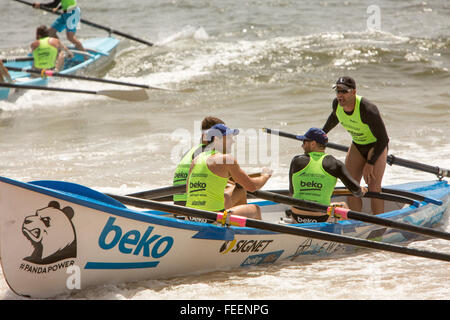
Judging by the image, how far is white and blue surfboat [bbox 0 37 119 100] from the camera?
13828 mm

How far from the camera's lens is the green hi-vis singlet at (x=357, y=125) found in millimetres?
6250

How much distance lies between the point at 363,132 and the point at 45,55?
374 inches

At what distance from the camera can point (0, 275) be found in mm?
5301

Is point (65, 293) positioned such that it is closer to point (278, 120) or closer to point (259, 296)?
point (259, 296)

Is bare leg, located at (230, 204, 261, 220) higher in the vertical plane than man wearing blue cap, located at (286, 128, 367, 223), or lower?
lower

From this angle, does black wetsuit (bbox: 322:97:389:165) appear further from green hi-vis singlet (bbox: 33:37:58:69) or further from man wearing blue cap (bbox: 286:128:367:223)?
green hi-vis singlet (bbox: 33:37:58:69)

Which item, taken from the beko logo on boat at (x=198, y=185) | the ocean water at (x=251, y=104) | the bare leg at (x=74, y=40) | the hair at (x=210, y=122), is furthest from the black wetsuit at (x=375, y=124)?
the bare leg at (x=74, y=40)

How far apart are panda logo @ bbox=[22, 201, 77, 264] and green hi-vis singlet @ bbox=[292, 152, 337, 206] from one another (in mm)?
2197

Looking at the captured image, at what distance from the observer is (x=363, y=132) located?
6367 millimetres

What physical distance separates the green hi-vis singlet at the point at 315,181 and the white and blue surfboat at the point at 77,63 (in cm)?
928

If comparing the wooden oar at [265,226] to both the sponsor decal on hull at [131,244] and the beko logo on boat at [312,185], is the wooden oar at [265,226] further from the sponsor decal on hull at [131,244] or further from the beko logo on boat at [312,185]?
the beko logo on boat at [312,185]

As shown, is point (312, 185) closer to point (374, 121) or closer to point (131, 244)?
point (374, 121)

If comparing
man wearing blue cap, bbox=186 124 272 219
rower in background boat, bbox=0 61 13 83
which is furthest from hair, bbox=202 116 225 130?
rower in background boat, bbox=0 61 13 83

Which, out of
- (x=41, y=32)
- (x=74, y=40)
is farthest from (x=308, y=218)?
(x=74, y=40)
